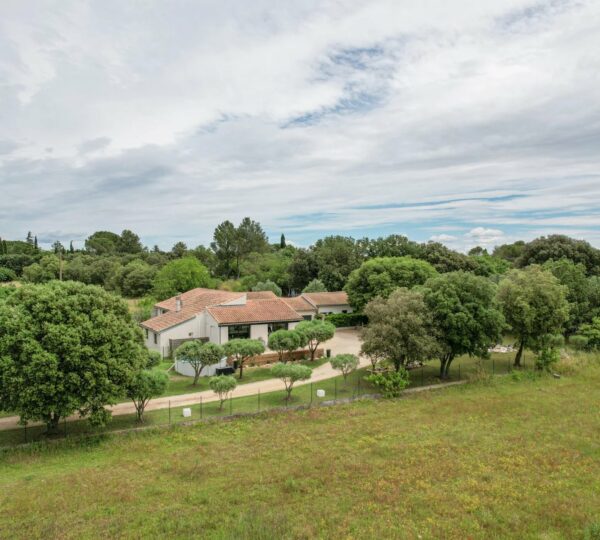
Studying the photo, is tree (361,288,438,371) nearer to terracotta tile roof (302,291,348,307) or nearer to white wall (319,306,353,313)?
terracotta tile roof (302,291,348,307)

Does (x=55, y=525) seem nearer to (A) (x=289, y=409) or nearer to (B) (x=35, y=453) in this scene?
(B) (x=35, y=453)

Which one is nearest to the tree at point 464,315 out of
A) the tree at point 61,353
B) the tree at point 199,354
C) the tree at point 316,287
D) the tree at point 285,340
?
the tree at point 285,340

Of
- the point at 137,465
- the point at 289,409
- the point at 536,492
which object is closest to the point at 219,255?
the point at 289,409

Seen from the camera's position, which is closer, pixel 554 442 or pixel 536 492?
pixel 536 492

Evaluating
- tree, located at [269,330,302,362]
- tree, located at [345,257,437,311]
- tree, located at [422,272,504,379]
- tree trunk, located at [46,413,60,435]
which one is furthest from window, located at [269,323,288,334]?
tree trunk, located at [46,413,60,435]

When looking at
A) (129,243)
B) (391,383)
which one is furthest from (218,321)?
(129,243)

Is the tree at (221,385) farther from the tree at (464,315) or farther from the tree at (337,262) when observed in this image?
the tree at (337,262)
